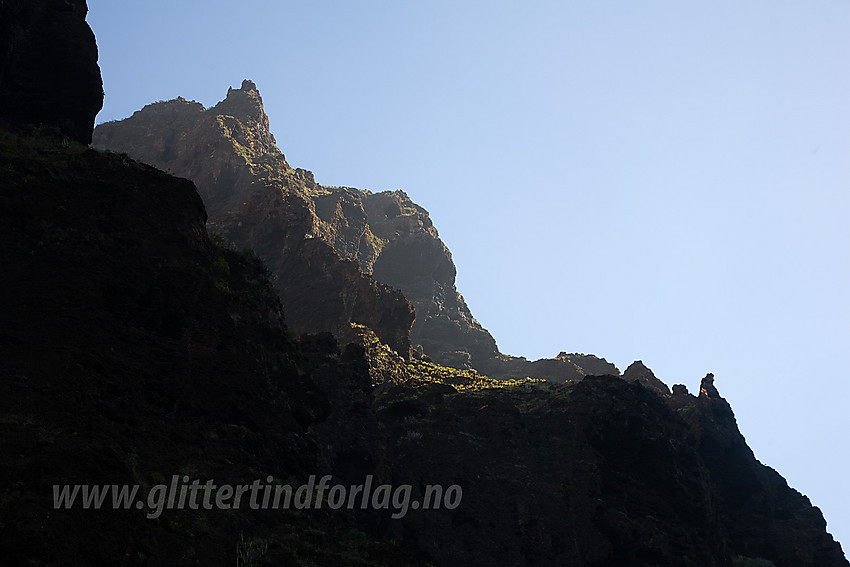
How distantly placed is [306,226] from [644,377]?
47.1 metres

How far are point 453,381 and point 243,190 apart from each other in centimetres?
5380

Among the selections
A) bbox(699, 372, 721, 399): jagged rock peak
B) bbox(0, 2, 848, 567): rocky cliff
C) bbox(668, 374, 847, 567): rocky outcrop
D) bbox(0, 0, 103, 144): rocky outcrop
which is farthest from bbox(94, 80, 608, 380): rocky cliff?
bbox(0, 0, 103, 144): rocky outcrop

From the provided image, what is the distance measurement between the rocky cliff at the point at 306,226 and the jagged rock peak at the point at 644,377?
39.3 feet

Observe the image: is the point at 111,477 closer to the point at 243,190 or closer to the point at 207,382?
the point at 207,382

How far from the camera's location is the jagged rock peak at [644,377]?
87.1 meters

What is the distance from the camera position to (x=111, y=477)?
1700 centimetres

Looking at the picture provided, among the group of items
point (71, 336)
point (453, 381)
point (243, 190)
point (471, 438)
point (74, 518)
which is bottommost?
point (74, 518)

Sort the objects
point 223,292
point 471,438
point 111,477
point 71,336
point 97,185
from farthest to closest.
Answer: point 471,438, point 223,292, point 97,185, point 71,336, point 111,477

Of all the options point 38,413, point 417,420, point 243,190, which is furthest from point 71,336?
point 243,190

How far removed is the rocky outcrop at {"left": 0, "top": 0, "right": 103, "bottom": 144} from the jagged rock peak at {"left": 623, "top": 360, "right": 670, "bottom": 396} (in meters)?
66.2

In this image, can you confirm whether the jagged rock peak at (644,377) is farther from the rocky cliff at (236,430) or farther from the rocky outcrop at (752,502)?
the rocky cliff at (236,430)

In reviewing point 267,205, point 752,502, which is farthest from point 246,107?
point 752,502

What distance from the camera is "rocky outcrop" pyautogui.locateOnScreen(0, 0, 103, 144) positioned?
Result: 37750 millimetres

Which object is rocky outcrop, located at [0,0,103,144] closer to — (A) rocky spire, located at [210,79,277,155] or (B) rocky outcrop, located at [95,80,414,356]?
(B) rocky outcrop, located at [95,80,414,356]
